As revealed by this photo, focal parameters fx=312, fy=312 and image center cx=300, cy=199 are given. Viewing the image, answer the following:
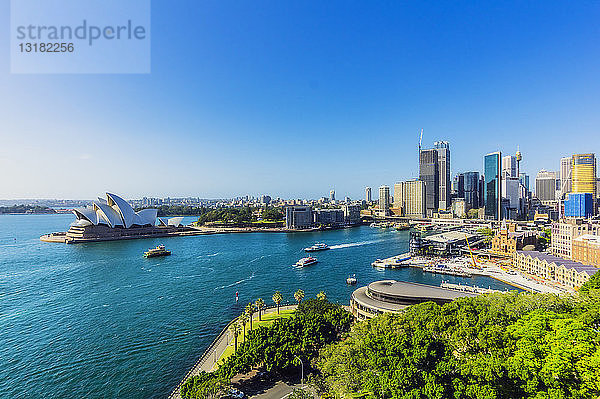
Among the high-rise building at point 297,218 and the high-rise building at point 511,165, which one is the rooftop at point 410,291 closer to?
the high-rise building at point 297,218

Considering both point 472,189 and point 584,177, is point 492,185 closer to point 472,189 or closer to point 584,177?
point 584,177

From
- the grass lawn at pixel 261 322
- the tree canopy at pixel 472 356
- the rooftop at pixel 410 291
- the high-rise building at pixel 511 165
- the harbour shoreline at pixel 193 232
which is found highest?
the high-rise building at pixel 511 165

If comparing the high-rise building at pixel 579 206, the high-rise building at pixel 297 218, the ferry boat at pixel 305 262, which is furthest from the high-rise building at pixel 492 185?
the ferry boat at pixel 305 262

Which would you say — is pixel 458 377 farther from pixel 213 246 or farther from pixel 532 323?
pixel 213 246

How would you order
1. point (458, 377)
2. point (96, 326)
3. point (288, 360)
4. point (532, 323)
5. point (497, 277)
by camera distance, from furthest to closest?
point (497, 277)
point (96, 326)
point (288, 360)
point (532, 323)
point (458, 377)

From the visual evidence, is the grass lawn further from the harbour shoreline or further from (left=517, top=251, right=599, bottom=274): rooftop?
the harbour shoreline

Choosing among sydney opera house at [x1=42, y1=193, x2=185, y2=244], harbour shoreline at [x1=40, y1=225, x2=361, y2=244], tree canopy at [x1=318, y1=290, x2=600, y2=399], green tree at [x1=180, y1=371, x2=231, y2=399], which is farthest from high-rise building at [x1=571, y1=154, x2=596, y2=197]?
sydney opera house at [x1=42, y1=193, x2=185, y2=244]

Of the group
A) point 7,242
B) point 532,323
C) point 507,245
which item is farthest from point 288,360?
point 7,242
